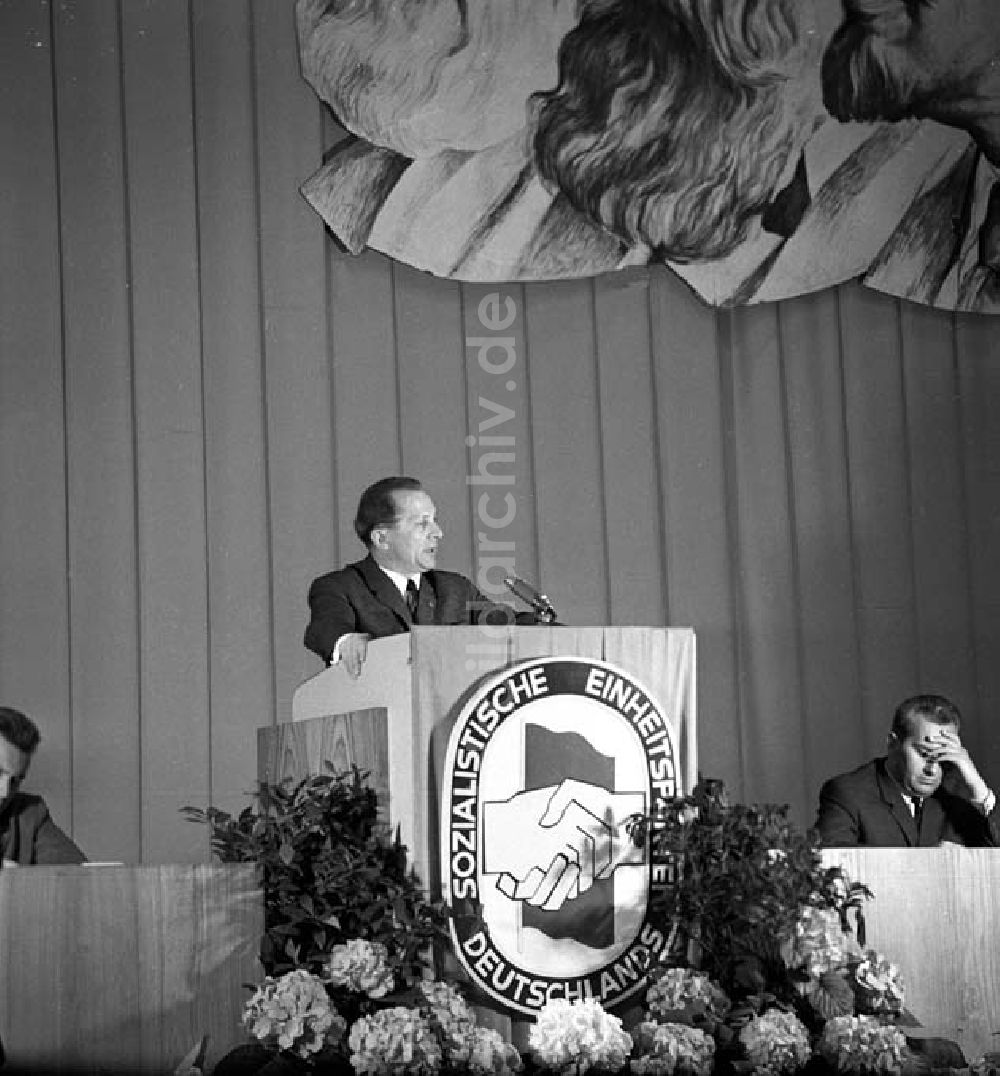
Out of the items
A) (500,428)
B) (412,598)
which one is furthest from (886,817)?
(500,428)

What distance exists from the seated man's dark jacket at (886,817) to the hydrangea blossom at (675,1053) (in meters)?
1.49

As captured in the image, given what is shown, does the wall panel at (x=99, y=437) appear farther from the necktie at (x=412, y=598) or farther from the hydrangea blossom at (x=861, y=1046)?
the hydrangea blossom at (x=861, y=1046)

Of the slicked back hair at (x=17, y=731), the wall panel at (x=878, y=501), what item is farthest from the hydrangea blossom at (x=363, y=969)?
the wall panel at (x=878, y=501)

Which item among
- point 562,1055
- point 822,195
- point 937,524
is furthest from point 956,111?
point 562,1055

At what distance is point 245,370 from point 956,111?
2.63 meters

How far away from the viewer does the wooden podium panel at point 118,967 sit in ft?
9.93

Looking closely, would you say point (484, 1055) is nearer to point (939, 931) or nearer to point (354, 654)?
point (354, 654)

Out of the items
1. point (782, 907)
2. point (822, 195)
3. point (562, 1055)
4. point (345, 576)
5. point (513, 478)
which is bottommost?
point (562, 1055)

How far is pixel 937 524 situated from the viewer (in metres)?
6.78

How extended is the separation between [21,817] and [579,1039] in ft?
7.17

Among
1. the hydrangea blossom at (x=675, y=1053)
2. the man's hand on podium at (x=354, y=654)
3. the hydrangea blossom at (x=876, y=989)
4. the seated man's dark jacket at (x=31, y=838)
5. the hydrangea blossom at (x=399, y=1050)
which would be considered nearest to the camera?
the hydrangea blossom at (x=399, y=1050)

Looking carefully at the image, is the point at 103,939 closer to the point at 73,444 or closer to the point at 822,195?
the point at 73,444

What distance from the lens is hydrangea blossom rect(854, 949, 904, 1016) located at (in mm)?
3217

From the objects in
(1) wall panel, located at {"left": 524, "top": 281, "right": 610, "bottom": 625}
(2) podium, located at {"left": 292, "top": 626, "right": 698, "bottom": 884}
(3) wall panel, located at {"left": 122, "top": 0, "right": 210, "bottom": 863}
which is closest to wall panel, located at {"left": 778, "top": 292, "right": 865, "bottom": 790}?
(1) wall panel, located at {"left": 524, "top": 281, "right": 610, "bottom": 625}
